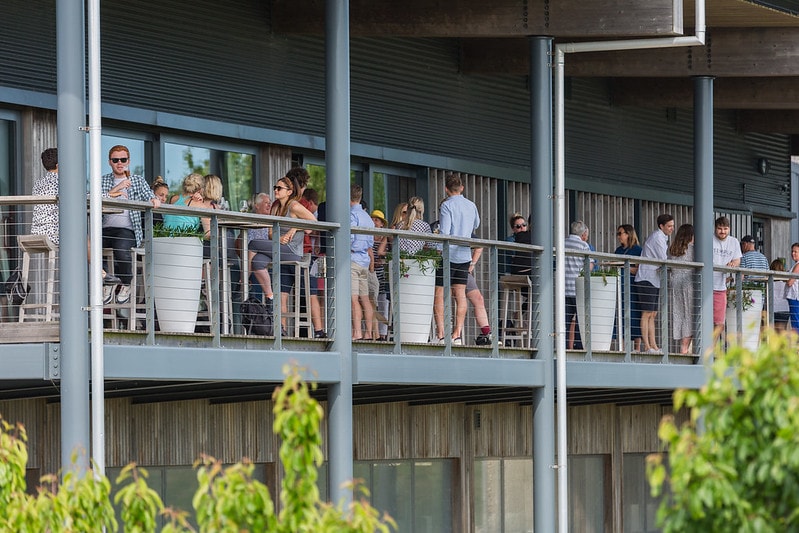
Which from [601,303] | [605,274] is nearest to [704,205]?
[605,274]

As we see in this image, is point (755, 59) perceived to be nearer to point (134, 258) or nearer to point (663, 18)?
point (663, 18)

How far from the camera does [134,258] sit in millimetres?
12133

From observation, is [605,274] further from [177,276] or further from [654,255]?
[177,276]

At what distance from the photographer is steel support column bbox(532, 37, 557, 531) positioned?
15414 mm

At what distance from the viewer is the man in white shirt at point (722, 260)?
18.3 meters

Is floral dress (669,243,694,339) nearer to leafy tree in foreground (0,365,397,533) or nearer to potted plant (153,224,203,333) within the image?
potted plant (153,224,203,333)

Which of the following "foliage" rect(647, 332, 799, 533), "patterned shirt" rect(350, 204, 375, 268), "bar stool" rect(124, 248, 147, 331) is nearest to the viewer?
"foliage" rect(647, 332, 799, 533)

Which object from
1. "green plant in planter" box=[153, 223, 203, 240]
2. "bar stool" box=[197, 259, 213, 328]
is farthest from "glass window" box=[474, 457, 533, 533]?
"green plant in planter" box=[153, 223, 203, 240]

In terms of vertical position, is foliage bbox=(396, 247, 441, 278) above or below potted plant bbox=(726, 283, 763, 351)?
above

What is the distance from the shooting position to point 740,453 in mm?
5656

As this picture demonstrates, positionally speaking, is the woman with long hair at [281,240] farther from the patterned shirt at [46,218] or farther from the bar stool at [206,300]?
the patterned shirt at [46,218]

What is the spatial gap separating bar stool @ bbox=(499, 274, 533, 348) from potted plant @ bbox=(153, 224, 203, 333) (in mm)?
4210

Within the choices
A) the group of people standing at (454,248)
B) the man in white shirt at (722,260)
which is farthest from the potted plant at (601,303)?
the man in white shirt at (722,260)

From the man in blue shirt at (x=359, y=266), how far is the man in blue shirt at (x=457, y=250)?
2.65 feet
